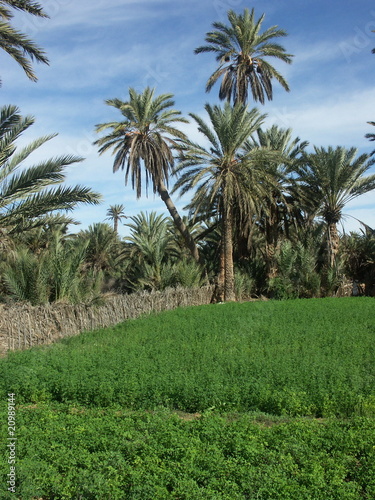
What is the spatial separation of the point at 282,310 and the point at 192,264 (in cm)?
688

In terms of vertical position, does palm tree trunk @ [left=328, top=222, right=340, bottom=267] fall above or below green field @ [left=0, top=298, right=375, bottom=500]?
above

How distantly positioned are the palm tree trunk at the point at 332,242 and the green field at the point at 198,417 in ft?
45.5

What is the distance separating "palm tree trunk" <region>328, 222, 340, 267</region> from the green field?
45.5 ft

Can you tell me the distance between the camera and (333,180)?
81.0ft

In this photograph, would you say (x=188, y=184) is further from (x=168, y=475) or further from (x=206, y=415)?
(x=168, y=475)

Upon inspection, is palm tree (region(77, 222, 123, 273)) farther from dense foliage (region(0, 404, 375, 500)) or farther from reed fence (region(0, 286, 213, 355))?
dense foliage (region(0, 404, 375, 500))

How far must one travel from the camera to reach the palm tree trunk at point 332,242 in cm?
2534

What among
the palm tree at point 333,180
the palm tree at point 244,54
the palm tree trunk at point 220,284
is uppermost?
the palm tree at point 244,54

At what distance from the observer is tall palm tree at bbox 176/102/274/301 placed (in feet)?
72.8

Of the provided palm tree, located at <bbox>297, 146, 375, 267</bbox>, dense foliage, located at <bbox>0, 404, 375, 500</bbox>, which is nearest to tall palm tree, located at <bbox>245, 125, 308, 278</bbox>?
palm tree, located at <bbox>297, 146, 375, 267</bbox>

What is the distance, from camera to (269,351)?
9906 millimetres

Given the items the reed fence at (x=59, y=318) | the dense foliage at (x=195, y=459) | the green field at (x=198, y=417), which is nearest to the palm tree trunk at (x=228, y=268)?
the reed fence at (x=59, y=318)

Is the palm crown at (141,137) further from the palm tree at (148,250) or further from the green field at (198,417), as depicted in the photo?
the green field at (198,417)

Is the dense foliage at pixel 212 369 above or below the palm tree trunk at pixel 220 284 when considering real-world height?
below
